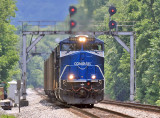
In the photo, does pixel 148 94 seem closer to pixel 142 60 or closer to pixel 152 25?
pixel 142 60

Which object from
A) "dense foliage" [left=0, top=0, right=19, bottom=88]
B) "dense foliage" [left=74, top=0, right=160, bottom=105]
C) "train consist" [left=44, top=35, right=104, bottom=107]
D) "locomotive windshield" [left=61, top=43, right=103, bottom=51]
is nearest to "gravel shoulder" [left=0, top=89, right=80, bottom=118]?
"train consist" [left=44, top=35, right=104, bottom=107]

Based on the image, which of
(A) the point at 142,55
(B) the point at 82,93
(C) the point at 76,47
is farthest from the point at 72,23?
(A) the point at 142,55

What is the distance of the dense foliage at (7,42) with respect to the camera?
52844 millimetres

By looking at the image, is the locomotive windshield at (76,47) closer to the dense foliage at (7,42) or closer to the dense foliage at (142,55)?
the dense foliage at (142,55)

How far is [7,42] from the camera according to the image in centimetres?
5500

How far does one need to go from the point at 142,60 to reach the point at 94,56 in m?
25.0

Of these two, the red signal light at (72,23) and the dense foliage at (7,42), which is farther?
the dense foliage at (7,42)

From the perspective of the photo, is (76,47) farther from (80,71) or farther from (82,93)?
(82,93)

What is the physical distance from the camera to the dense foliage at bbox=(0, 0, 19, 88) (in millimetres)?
52844

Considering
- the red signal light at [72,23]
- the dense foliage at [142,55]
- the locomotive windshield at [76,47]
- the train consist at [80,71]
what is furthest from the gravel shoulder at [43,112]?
the dense foliage at [142,55]

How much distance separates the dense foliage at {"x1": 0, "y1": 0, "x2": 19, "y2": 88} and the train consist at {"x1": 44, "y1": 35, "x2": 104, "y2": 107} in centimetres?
2816

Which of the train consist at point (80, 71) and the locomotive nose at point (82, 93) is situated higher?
the train consist at point (80, 71)

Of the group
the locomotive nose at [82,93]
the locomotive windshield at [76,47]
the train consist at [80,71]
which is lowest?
the locomotive nose at [82,93]

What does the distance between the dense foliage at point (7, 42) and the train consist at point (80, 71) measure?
2816 centimetres
